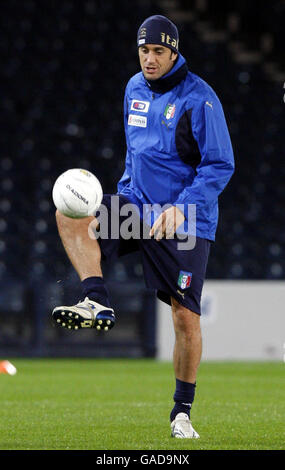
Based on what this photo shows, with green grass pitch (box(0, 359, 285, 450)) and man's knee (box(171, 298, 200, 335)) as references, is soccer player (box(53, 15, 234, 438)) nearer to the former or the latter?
man's knee (box(171, 298, 200, 335))

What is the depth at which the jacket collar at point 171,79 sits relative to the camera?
451 centimetres

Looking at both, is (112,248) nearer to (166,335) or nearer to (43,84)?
(166,335)

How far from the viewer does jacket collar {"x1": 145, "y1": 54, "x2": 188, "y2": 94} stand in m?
4.51

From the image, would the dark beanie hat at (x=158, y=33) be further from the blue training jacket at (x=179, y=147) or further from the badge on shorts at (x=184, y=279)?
the badge on shorts at (x=184, y=279)

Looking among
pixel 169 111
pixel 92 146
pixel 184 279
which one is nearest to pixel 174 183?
pixel 169 111

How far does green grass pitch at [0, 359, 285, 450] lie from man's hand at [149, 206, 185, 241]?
0.94 m

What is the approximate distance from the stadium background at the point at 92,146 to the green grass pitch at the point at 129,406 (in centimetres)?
67

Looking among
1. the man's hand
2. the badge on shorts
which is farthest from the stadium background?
the man's hand

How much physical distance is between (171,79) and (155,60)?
0.40ft

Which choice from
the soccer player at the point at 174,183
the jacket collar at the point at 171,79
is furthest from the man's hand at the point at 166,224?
the jacket collar at the point at 171,79

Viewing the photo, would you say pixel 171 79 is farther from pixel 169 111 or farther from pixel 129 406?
pixel 129 406

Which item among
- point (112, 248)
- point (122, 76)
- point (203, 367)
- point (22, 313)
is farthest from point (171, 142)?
point (122, 76)
